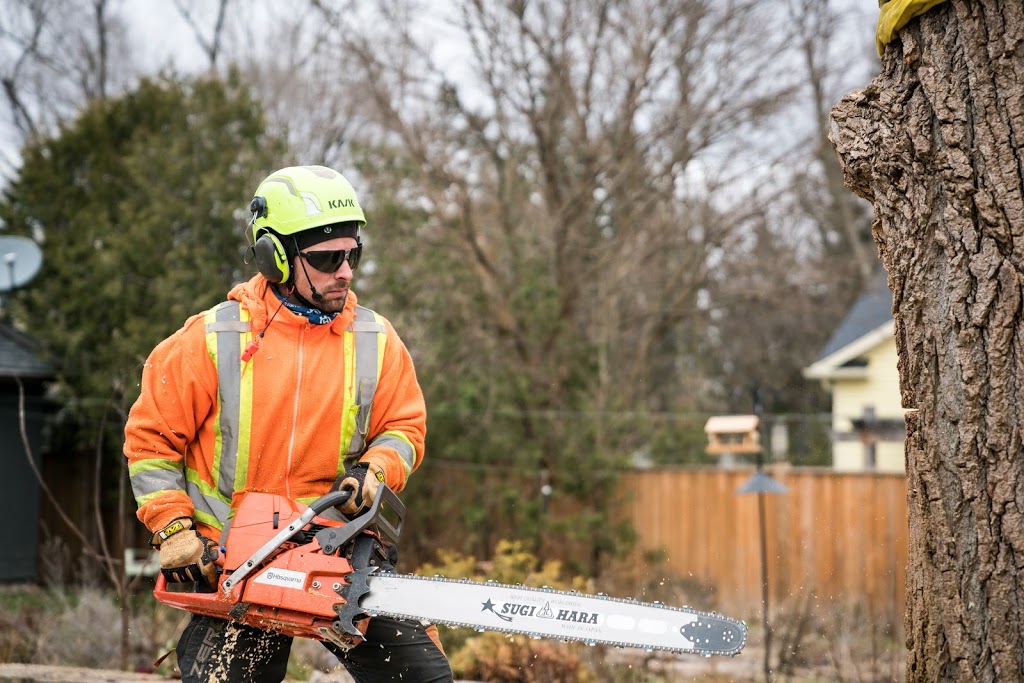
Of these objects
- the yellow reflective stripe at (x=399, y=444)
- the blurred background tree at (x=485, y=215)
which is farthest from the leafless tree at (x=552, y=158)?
the yellow reflective stripe at (x=399, y=444)

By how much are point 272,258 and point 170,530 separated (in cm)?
86

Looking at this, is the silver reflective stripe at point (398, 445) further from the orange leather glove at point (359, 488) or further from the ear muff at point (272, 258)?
the ear muff at point (272, 258)

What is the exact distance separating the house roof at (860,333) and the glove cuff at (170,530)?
714 inches

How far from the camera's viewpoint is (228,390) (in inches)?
117

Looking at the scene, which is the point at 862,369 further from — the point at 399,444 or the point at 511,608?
the point at 511,608

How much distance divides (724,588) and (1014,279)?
11865 mm

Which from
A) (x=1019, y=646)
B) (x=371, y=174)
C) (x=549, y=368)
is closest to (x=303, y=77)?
(x=371, y=174)

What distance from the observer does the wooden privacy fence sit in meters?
12.2

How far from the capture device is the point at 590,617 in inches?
109

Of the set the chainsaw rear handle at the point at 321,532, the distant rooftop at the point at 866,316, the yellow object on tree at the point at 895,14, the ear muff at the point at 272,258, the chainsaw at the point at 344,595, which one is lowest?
the chainsaw at the point at 344,595

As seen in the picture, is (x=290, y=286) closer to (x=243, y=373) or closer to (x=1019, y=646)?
(x=243, y=373)

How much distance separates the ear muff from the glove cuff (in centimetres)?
78

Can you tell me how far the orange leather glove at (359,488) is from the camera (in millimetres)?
2928

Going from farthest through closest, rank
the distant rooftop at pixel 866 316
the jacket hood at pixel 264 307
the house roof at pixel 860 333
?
the distant rooftop at pixel 866 316 < the house roof at pixel 860 333 < the jacket hood at pixel 264 307
